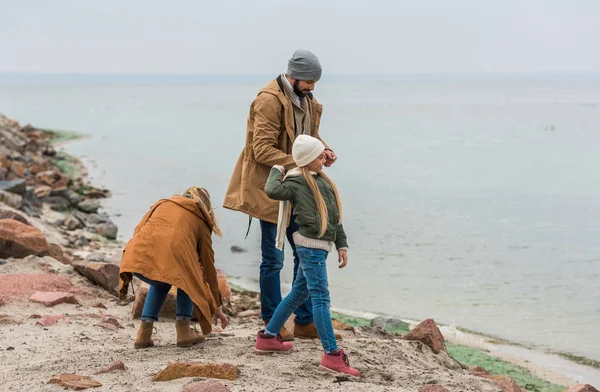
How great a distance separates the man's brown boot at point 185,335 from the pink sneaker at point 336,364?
1.21 m

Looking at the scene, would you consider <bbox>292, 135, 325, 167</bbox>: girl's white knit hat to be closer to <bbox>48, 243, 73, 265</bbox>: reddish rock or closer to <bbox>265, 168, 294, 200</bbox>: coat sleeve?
<bbox>265, 168, 294, 200</bbox>: coat sleeve

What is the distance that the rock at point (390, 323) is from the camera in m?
10.3

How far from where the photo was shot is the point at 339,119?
66.2 meters

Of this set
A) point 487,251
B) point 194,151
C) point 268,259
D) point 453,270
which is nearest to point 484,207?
point 487,251

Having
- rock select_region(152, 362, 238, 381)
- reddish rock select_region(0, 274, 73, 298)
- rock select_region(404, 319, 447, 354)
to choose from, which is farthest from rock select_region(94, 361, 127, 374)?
reddish rock select_region(0, 274, 73, 298)

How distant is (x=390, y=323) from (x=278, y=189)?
5.13 m

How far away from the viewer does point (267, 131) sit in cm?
627

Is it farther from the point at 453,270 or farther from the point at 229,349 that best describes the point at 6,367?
the point at 453,270

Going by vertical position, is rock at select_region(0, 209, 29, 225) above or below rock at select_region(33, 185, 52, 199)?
below

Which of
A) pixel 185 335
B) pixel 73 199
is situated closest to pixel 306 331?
pixel 185 335

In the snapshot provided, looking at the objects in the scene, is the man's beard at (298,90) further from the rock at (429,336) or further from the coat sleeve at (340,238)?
the rock at (429,336)

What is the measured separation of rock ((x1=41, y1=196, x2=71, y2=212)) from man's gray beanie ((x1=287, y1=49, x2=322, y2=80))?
12.4 metres

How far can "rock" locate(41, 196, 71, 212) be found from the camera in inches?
698

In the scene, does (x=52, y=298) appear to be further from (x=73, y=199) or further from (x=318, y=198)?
(x=73, y=199)
